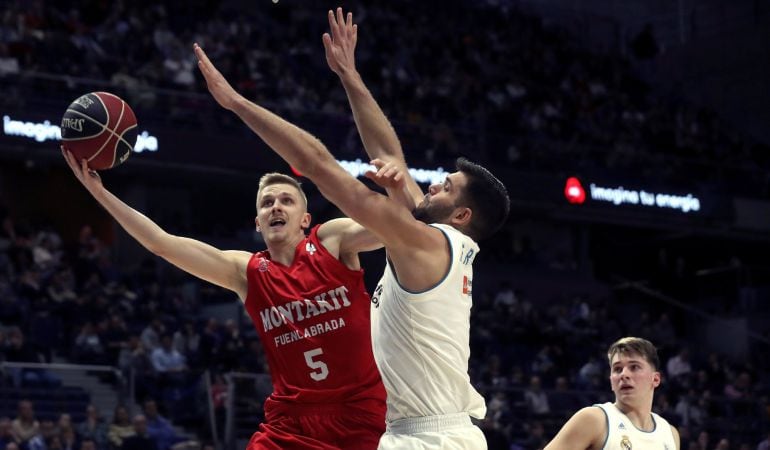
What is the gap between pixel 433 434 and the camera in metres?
4.95

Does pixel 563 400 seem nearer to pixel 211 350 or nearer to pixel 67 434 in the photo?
pixel 211 350

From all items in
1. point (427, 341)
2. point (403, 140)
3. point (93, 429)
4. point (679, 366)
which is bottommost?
point (427, 341)

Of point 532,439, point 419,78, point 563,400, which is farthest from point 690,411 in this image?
point 419,78

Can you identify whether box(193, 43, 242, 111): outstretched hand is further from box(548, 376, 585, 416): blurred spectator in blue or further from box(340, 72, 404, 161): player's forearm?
box(548, 376, 585, 416): blurred spectator in blue

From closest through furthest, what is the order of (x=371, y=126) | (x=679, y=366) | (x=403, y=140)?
(x=371, y=126)
(x=679, y=366)
(x=403, y=140)

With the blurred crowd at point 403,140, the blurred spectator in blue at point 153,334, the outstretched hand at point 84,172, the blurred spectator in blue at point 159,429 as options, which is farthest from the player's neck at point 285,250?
the blurred spectator in blue at point 153,334

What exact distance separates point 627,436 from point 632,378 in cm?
34

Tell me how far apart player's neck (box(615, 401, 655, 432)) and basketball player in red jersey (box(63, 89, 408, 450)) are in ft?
6.12

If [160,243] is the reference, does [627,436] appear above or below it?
below

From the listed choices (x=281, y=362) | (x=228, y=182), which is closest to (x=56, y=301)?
(x=228, y=182)

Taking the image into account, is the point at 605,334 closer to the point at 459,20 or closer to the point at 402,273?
the point at 459,20

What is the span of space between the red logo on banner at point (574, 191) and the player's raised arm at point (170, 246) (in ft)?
61.4

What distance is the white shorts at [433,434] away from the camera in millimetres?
4934

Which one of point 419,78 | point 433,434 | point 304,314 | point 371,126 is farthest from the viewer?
point 419,78
